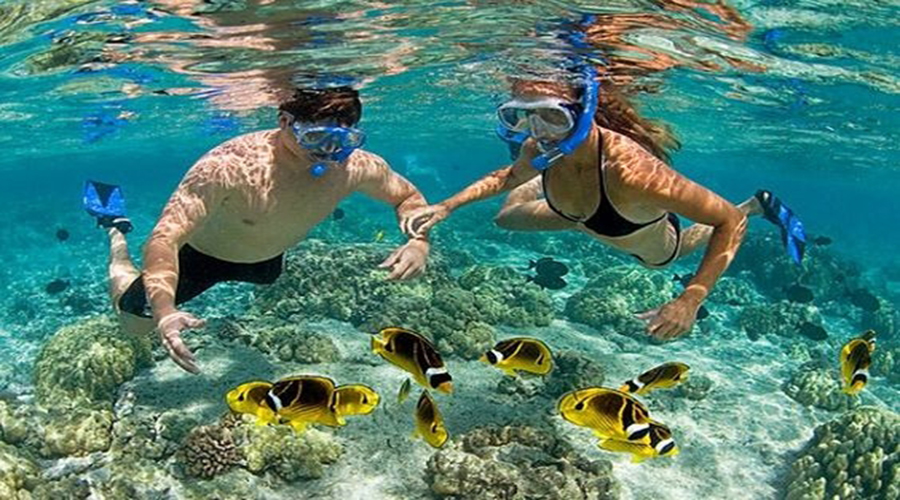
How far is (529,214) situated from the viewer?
25.5ft

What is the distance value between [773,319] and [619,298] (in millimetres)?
4848

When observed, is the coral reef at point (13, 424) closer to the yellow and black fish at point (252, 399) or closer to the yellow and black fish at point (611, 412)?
the yellow and black fish at point (252, 399)

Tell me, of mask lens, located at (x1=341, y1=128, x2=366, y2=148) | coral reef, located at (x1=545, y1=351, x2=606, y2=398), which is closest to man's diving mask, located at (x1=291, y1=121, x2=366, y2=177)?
mask lens, located at (x1=341, y1=128, x2=366, y2=148)

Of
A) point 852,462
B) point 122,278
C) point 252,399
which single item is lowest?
point 852,462

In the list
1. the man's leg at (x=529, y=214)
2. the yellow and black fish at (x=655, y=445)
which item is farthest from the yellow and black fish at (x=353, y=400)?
the man's leg at (x=529, y=214)

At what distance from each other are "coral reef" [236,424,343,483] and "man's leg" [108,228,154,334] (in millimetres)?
2149

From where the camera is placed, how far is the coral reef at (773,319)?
1709 cm

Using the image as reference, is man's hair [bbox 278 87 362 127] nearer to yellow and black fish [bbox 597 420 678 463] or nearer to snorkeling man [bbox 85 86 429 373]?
snorkeling man [bbox 85 86 429 373]

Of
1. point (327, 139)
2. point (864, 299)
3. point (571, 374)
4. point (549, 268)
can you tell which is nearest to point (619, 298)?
point (549, 268)

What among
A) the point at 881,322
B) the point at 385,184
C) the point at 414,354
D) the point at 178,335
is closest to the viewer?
the point at 414,354

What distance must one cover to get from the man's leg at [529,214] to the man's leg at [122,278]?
15.9 feet

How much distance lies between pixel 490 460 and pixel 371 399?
328 cm

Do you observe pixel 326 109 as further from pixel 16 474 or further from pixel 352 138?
pixel 16 474

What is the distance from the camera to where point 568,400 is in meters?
4.23
